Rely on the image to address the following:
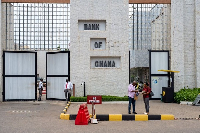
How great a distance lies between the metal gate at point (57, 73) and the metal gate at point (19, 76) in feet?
3.62

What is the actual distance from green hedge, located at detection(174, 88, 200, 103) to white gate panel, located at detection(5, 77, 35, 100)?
1016 centimetres

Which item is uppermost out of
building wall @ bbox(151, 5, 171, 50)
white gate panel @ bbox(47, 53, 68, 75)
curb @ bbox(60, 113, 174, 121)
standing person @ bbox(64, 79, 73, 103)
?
building wall @ bbox(151, 5, 171, 50)

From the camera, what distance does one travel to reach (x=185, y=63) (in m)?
25.0

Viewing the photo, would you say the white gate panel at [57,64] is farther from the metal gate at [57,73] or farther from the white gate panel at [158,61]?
the white gate panel at [158,61]

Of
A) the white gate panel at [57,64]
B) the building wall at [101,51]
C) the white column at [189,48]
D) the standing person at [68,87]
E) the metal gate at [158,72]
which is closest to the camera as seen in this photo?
the standing person at [68,87]

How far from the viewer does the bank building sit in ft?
77.5

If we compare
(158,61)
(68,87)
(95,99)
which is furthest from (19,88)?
(95,99)

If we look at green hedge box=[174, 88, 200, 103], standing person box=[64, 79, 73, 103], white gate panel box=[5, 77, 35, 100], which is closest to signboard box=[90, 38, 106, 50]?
standing person box=[64, 79, 73, 103]

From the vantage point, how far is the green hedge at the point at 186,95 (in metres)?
22.1

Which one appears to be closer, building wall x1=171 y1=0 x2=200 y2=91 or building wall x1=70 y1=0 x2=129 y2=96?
building wall x1=70 y1=0 x2=129 y2=96

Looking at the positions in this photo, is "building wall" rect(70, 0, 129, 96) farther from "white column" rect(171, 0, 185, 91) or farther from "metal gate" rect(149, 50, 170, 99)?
"white column" rect(171, 0, 185, 91)

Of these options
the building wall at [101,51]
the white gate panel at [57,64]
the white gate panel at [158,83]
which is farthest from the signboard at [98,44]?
the white gate panel at [158,83]

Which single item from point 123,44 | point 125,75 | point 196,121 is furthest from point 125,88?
point 196,121

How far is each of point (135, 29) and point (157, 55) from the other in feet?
30.4
